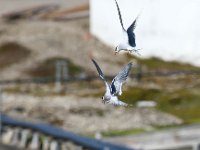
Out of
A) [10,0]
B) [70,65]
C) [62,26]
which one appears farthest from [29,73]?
[10,0]

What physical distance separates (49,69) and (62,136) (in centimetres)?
8095

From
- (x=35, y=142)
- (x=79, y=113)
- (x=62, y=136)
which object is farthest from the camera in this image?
(x=79, y=113)

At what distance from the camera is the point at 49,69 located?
461ft

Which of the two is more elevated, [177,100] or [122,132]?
[122,132]

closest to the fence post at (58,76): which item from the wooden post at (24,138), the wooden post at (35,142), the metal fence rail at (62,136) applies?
the metal fence rail at (62,136)

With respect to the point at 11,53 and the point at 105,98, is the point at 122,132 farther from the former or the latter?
the point at 11,53

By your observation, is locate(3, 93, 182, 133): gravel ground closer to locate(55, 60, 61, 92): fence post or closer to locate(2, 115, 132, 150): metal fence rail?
locate(55, 60, 61, 92): fence post

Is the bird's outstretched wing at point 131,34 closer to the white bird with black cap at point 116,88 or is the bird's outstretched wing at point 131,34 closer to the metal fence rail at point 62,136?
the white bird with black cap at point 116,88

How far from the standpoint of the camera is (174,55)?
9.49 metres

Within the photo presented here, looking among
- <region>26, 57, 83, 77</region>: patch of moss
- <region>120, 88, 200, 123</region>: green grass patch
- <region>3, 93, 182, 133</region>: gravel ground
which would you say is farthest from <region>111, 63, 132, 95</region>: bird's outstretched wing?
<region>26, 57, 83, 77</region>: patch of moss

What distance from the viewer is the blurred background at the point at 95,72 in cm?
933

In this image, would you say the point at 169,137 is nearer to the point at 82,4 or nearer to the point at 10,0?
the point at 82,4

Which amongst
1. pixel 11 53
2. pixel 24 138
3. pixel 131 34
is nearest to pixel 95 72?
pixel 24 138

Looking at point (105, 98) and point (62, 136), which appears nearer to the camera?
point (105, 98)
